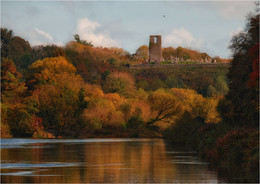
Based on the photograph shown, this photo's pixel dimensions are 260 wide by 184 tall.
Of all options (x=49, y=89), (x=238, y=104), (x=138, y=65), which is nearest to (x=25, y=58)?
(x=138, y=65)

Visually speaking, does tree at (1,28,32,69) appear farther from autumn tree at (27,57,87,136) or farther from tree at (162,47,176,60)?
tree at (162,47,176,60)

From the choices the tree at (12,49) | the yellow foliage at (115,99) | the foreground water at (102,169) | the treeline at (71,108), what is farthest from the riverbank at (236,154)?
the tree at (12,49)

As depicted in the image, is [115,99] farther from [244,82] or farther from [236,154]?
[236,154]

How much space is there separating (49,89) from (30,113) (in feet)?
20.2

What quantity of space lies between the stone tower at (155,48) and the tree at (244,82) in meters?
128

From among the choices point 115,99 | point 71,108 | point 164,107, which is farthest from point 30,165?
point 115,99

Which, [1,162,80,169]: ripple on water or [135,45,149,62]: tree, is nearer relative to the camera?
[1,162,80,169]: ripple on water

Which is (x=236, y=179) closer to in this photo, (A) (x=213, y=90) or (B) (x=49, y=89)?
(B) (x=49, y=89)

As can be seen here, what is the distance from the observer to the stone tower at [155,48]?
17105 cm

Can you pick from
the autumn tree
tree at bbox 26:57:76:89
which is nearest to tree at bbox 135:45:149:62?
tree at bbox 26:57:76:89

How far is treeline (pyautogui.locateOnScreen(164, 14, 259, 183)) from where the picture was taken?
2909cm

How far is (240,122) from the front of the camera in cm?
4103

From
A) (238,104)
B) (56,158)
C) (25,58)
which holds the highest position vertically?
(25,58)

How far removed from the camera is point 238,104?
135 ft
